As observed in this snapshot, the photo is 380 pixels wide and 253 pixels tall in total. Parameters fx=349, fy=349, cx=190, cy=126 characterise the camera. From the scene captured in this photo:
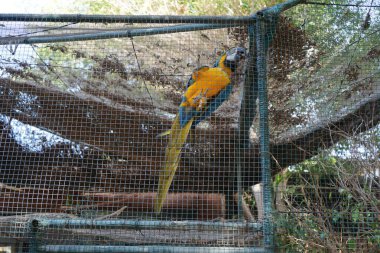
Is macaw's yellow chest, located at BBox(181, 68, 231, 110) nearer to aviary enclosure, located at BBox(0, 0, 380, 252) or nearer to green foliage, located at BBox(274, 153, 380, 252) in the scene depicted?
aviary enclosure, located at BBox(0, 0, 380, 252)

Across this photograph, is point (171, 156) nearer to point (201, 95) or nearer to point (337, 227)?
point (201, 95)

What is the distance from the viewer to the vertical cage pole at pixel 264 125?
166 cm

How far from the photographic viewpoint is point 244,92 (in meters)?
2.27

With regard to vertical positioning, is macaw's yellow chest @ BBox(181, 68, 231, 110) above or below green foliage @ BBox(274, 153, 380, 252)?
above

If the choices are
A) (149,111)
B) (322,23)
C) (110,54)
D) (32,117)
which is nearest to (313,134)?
(322,23)

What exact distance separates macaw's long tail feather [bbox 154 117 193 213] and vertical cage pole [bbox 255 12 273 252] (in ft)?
2.29

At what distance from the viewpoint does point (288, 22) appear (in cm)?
236

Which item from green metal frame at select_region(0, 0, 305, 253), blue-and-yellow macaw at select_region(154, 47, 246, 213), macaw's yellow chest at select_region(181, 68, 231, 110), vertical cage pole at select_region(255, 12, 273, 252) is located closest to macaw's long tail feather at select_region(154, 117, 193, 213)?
blue-and-yellow macaw at select_region(154, 47, 246, 213)

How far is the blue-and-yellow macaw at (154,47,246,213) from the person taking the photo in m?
2.40

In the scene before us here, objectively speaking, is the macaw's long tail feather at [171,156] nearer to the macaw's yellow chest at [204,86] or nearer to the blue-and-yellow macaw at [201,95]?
the blue-and-yellow macaw at [201,95]

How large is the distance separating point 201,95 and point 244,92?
32 cm

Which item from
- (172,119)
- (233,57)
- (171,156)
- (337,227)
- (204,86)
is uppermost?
(233,57)

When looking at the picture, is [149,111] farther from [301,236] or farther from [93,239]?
[301,236]

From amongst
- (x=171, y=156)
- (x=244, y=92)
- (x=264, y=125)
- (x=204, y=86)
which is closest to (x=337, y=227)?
Result: (x=264, y=125)
